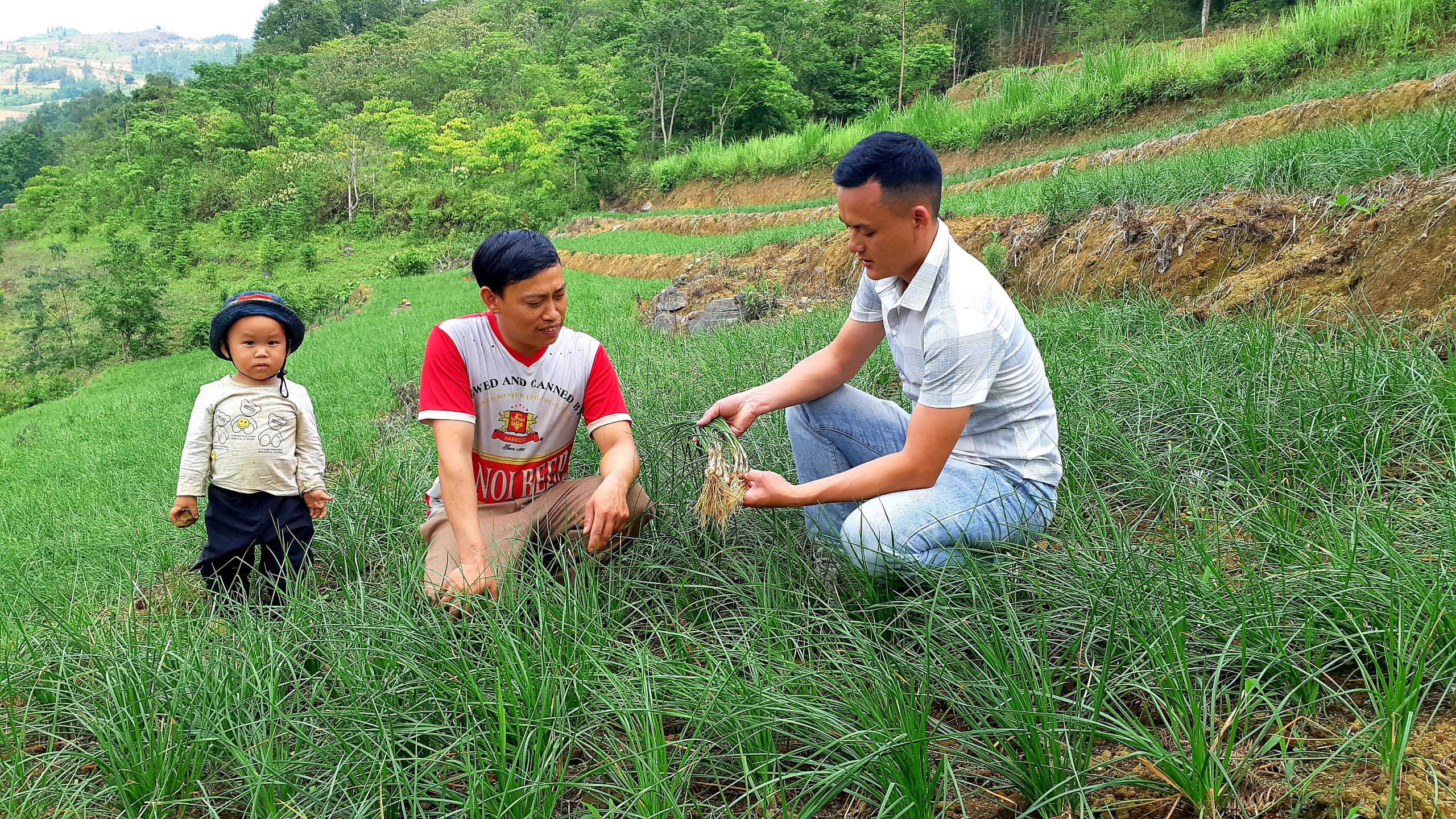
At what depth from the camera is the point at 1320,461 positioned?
2498 mm

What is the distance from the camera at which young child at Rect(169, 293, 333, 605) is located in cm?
288

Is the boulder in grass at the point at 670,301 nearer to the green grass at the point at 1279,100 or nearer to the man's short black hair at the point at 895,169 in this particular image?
the green grass at the point at 1279,100

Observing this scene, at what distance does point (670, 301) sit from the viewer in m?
9.94

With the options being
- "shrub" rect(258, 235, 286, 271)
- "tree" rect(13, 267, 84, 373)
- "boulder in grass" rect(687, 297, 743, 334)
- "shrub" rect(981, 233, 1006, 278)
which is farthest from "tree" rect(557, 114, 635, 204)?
"shrub" rect(981, 233, 1006, 278)

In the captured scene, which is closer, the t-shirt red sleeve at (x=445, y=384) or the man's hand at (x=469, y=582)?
the man's hand at (x=469, y=582)

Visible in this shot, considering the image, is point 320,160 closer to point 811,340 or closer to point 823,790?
point 811,340

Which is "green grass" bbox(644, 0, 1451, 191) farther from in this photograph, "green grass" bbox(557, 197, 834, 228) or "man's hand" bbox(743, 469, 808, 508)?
"man's hand" bbox(743, 469, 808, 508)

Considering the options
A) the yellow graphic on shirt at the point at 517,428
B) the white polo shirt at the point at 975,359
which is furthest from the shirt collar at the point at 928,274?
the yellow graphic on shirt at the point at 517,428

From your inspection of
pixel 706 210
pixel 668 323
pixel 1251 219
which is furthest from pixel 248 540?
pixel 706 210

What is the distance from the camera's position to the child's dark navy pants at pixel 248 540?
2895 millimetres

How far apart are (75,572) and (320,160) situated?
4171 cm

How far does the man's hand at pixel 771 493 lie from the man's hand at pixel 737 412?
1.22 ft

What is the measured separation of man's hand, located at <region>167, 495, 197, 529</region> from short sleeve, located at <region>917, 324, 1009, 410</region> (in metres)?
2.57

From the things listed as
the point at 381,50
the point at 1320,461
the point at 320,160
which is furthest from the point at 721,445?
the point at 381,50
